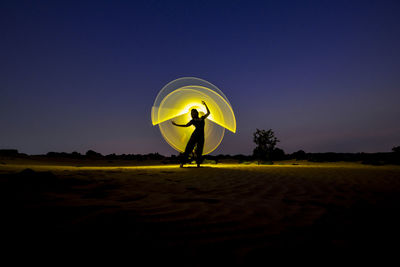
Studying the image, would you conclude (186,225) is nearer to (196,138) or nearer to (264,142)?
(196,138)

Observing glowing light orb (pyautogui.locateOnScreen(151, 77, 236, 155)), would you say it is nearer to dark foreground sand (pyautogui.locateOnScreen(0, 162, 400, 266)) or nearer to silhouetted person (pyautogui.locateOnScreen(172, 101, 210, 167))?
silhouetted person (pyautogui.locateOnScreen(172, 101, 210, 167))

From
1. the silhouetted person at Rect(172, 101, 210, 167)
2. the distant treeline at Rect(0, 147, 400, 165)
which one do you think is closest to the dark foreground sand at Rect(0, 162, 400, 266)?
the silhouetted person at Rect(172, 101, 210, 167)

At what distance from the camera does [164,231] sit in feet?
5.60

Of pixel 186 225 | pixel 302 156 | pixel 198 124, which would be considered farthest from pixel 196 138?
pixel 302 156

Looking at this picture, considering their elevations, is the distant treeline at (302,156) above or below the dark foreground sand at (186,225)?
above

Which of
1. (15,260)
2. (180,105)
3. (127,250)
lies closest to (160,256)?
(127,250)

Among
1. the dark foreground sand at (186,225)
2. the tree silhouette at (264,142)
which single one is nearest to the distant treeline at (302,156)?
the tree silhouette at (264,142)

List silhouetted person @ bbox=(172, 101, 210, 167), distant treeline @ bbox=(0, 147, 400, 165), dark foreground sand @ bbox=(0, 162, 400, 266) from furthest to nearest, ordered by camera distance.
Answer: distant treeline @ bbox=(0, 147, 400, 165) → silhouetted person @ bbox=(172, 101, 210, 167) → dark foreground sand @ bbox=(0, 162, 400, 266)

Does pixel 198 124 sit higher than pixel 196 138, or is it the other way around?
pixel 198 124

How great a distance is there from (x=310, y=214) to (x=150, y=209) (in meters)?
1.90

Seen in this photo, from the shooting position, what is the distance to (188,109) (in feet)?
35.3

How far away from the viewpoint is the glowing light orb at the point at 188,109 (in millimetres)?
9414

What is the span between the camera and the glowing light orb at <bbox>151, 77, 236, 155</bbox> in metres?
9.41

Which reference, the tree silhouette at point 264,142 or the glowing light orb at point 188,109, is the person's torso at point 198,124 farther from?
the tree silhouette at point 264,142
